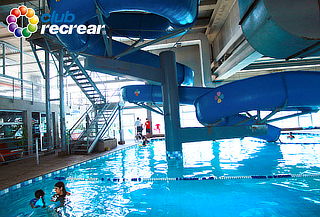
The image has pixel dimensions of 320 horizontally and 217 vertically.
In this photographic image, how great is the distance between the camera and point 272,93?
488 cm

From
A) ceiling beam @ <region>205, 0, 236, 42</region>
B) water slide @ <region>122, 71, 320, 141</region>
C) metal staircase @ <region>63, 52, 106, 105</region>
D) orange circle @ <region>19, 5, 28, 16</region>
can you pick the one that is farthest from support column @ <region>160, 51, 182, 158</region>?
orange circle @ <region>19, 5, 28, 16</region>

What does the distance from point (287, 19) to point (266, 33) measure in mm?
320

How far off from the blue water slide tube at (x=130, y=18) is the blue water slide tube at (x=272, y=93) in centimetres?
207

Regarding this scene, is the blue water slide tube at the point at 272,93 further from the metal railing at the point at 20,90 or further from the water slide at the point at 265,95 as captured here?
the metal railing at the point at 20,90

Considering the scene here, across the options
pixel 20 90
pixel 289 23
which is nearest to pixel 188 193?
pixel 289 23

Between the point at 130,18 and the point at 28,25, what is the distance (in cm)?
520

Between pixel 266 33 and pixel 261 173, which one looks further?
pixel 261 173

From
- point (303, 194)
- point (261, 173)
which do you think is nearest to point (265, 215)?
point (303, 194)

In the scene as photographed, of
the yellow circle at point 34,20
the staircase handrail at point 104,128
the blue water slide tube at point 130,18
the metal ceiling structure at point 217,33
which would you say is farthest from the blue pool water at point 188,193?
the yellow circle at point 34,20

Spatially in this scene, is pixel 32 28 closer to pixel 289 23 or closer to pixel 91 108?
pixel 91 108

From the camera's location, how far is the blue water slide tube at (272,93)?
4.75 meters

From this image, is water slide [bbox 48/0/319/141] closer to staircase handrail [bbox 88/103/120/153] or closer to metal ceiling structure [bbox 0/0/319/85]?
metal ceiling structure [bbox 0/0/319/85]

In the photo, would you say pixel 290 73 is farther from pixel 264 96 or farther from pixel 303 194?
pixel 303 194

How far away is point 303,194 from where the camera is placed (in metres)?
3.78
